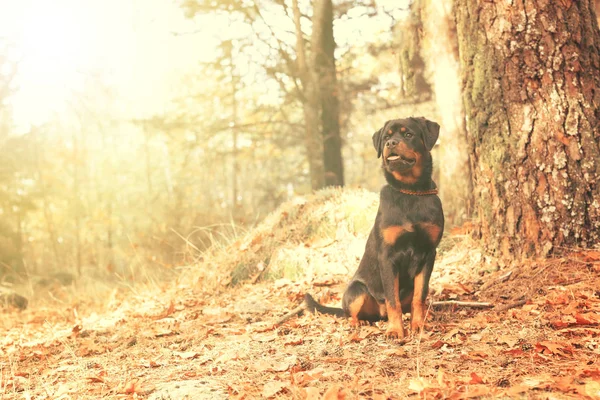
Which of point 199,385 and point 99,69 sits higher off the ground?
point 99,69

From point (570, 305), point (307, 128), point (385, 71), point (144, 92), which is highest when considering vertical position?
point (144, 92)

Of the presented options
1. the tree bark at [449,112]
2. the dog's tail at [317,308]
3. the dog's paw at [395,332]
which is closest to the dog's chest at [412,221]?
the dog's paw at [395,332]

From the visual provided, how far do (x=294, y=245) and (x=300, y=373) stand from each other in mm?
4351

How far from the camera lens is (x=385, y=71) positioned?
1309 centimetres

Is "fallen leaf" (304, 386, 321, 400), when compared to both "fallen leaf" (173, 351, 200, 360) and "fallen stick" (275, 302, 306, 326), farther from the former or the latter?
"fallen stick" (275, 302, 306, 326)

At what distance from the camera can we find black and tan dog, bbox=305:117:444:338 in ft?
12.8

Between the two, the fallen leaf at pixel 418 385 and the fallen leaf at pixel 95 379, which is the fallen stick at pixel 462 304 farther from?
the fallen leaf at pixel 95 379

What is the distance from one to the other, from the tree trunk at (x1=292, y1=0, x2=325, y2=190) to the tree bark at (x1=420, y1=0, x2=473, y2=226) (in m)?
3.90

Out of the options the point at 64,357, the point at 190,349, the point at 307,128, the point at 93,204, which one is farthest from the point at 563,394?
the point at 93,204

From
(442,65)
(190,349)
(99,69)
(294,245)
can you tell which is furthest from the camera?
(99,69)

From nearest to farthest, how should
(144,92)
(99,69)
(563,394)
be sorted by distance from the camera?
1. (563,394)
2. (99,69)
3. (144,92)

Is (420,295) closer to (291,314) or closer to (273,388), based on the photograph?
(291,314)

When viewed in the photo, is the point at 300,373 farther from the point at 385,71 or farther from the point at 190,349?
the point at 385,71

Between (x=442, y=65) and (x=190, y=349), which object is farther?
(x=442, y=65)
